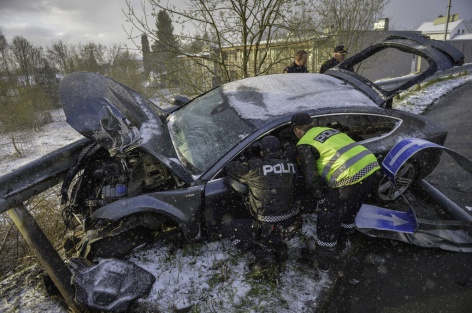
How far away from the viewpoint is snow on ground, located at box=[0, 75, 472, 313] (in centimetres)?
250

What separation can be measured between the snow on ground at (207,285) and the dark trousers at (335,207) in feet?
1.23

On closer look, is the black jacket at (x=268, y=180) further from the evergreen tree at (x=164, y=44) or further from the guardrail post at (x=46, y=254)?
the evergreen tree at (x=164, y=44)

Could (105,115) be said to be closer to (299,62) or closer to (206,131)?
(206,131)

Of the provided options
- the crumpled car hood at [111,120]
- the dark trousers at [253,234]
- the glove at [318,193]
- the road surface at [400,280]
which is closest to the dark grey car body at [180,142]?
the crumpled car hood at [111,120]

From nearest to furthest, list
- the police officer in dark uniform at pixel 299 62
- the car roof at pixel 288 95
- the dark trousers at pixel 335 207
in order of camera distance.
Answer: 1. the dark trousers at pixel 335 207
2. the car roof at pixel 288 95
3. the police officer in dark uniform at pixel 299 62

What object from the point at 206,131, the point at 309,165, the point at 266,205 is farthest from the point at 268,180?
the point at 206,131

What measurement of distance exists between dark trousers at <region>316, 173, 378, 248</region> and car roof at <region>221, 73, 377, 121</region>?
0.89 metres

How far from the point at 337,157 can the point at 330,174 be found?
7.0 inches

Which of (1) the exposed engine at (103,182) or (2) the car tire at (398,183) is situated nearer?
(1) the exposed engine at (103,182)

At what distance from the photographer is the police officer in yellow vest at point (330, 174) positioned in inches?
105

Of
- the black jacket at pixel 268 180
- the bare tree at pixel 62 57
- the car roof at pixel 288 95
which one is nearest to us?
the black jacket at pixel 268 180

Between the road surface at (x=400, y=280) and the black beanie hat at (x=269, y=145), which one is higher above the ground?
the black beanie hat at (x=269, y=145)

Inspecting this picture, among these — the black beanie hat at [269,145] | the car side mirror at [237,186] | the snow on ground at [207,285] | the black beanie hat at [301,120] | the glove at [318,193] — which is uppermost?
the black beanie hat at [301,120]

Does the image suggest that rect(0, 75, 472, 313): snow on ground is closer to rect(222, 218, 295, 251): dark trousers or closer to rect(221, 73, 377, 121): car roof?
rect(222, 218, 295, 251): dark trousers
